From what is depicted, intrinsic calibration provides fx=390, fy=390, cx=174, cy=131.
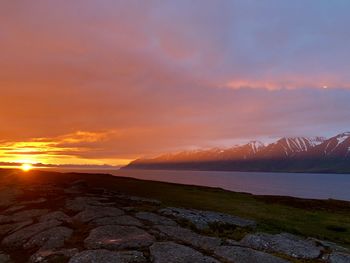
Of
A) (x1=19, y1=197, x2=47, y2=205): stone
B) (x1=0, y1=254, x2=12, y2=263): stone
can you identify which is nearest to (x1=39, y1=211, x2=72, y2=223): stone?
(x1=0, y1=254, x2=12, y2=263): stone

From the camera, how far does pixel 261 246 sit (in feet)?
68.8

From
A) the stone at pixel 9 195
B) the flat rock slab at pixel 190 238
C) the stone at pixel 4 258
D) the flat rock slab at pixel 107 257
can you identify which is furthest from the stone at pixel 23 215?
the flat rock slab at pixel 107 257

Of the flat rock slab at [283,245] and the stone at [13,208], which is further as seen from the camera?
the stone at [13,208]

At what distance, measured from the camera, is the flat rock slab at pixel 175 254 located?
681 inches

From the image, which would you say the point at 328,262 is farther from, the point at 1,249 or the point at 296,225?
the point at 1,249

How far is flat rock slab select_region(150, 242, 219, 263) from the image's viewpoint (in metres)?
17.3

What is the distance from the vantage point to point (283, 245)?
70.3 feet

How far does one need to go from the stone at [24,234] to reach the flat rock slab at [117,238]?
3.25 meters

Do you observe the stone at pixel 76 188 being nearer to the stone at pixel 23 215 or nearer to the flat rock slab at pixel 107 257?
the stone at pixel 23 215

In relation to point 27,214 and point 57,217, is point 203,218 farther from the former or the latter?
point 27,214

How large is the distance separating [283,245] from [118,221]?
9860 millimetres

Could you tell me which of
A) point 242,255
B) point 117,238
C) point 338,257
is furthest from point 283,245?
point 117,238

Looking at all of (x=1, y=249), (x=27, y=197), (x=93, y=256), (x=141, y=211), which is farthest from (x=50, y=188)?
(x=93, y=256)

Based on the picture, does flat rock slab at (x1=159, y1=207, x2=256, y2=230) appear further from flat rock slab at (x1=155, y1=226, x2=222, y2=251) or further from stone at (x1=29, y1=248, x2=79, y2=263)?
stone at (x1=29, y1=248, x2=79, y2=263)
